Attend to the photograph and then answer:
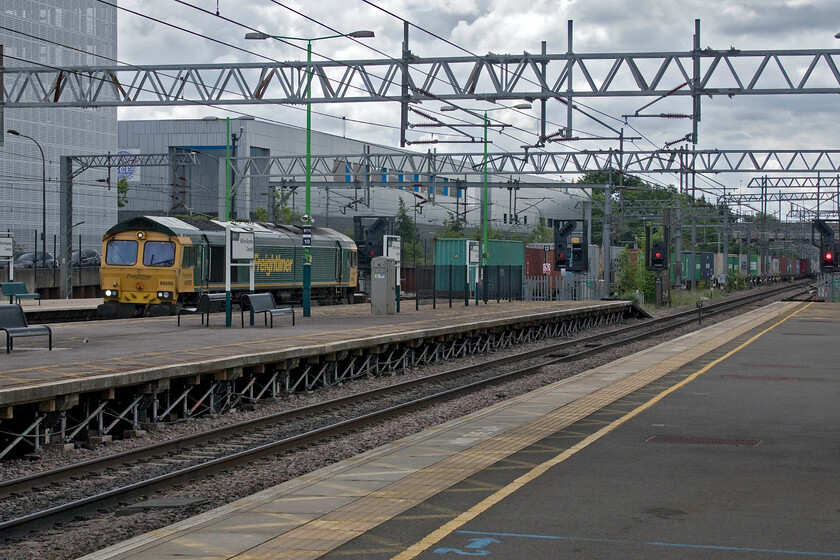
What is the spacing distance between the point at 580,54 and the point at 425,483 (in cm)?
1544

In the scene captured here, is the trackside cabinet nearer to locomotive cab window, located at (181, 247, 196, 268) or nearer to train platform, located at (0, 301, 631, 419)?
train platform, located at (0, 301, 631, 419)

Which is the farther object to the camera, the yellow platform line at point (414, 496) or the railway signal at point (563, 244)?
the railway signal at point (563, 244)

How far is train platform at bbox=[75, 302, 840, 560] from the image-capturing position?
22.1 ft

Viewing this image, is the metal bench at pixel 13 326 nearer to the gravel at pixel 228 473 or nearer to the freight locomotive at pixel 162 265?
the gravel at pixel 228 473

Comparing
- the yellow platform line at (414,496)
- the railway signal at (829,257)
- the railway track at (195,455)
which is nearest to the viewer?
the yellow platform line at (414,496)

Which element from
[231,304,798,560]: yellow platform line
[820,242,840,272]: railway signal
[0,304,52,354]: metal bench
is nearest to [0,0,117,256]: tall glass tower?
[820,242,840,272]: railway signal

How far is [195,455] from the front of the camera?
12.3 metres

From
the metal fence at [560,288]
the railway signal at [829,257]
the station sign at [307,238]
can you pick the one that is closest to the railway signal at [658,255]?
the metal fence at [560,288]

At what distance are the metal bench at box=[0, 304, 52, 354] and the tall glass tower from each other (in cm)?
4408

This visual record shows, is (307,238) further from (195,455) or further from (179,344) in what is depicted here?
(195,455)

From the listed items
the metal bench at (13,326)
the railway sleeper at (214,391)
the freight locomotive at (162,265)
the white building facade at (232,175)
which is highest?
the white building facade at (232,175)

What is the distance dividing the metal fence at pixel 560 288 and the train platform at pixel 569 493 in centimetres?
3390

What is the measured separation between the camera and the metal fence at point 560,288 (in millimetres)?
49000

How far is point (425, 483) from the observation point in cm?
885
